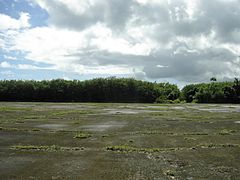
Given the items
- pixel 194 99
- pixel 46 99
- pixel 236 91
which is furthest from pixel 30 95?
pixel 236 91

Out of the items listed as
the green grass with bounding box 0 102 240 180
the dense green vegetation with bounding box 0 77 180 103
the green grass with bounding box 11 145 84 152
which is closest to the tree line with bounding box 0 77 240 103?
the dense green vegetation with bounding box 0 77 180 103

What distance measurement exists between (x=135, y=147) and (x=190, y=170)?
3.54 m

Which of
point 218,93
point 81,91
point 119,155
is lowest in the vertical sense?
point 119,155

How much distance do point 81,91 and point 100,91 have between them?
15.1 feet

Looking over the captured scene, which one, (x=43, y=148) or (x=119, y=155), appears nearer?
(x=119, y=155)

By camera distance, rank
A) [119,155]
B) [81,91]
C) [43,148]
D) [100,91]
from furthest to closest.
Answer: [100,91] < [81,91] < [43,148] < [119,155]

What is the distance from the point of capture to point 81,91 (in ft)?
255

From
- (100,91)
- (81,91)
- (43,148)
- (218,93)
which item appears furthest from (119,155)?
(100,91)

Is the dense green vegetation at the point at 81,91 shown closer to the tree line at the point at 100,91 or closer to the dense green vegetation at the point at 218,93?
the tree line at the point at 100,91

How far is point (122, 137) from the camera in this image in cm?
1405

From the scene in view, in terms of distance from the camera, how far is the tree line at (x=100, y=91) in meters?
75.2

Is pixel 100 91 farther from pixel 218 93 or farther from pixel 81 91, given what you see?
pixel 218 93

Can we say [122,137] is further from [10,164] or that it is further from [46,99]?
[46,99]

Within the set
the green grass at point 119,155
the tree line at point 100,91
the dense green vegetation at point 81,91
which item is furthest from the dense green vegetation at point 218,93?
the green grass at point 119,155
